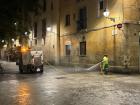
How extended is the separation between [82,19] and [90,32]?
8.65 ft

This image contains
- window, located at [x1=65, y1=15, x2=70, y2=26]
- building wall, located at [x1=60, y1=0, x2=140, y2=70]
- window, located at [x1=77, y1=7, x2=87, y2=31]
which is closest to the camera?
building wall, located at [x1=60, y1=0, x2=140, y2=70]

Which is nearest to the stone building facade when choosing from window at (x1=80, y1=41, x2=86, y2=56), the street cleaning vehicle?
window at (x1=80, y1=41, x2=86, y2=56)

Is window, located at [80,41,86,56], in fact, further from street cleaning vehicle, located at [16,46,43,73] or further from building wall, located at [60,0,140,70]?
street cleaning vehicle, located at [16,46,43,73]

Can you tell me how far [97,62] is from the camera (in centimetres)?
3303

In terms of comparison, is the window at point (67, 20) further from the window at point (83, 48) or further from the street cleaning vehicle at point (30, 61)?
the street cleaning vehicle at point (30, 61)

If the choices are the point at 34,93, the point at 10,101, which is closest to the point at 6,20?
the point at 34,93

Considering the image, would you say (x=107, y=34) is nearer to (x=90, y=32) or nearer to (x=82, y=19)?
(x=90, y=32)

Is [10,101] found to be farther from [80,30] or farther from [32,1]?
[80,30]

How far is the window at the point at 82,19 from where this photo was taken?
3581 cm

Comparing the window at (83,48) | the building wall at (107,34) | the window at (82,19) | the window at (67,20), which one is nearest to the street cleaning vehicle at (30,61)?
the building wall at (107,34)

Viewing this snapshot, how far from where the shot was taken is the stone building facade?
2881 centimetres

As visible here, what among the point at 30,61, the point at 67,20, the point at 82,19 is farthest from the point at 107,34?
the point at 67,20

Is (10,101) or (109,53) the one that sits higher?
(109,53)

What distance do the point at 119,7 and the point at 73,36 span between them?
10.3 meters
